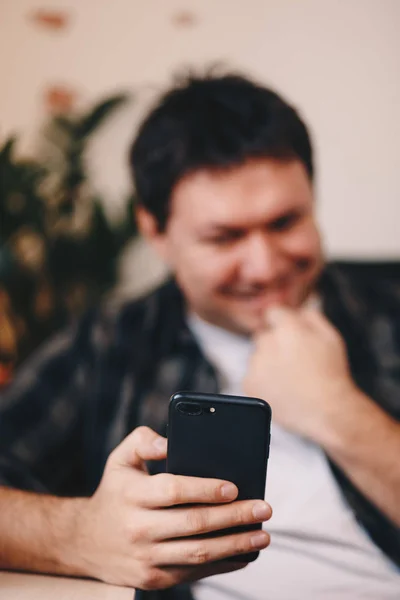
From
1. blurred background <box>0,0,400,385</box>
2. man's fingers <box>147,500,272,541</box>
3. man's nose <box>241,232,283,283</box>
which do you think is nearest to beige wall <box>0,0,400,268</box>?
blurred background <box>0,0,400,385</box>

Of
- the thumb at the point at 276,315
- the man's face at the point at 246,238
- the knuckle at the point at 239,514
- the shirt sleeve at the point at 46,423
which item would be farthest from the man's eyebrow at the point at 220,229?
the knuckle at the point at 239,514

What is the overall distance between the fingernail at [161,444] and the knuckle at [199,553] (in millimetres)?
74

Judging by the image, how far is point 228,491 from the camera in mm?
341

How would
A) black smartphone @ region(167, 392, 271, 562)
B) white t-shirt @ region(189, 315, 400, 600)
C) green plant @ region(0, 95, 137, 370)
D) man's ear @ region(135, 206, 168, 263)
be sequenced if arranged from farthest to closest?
green plant @ region(0, 95, 137, 370) < man's ear @ region(135, 206, 168, 263) < white t-shirt @ region(189, 315, 400, 600) < black smartphone @ region(167, 392, 271, 562)

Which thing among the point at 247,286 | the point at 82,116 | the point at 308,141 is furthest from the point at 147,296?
the point at 82,116

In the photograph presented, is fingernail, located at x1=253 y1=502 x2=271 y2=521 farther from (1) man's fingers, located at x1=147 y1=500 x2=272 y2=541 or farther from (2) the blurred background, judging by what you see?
(2) the blurred background

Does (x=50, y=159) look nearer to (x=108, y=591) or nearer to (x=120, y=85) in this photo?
(x=120, y=85)

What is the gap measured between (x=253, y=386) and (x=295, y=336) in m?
0.07

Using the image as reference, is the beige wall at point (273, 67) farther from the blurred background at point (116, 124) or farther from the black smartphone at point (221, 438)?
the black smartphone at point (221, 438)

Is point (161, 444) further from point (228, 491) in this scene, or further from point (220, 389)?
point (220, 389)

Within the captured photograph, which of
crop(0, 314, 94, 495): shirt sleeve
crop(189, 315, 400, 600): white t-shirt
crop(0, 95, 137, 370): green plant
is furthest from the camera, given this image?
crop(0, 95, 137, 370): green plant

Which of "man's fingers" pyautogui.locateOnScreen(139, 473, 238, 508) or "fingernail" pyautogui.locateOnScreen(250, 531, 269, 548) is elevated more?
"man's fingers" pyautogui.locateOnScreen(139, 473, 238, 508)

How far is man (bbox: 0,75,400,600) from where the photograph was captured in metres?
0.38

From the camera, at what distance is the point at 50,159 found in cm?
93
